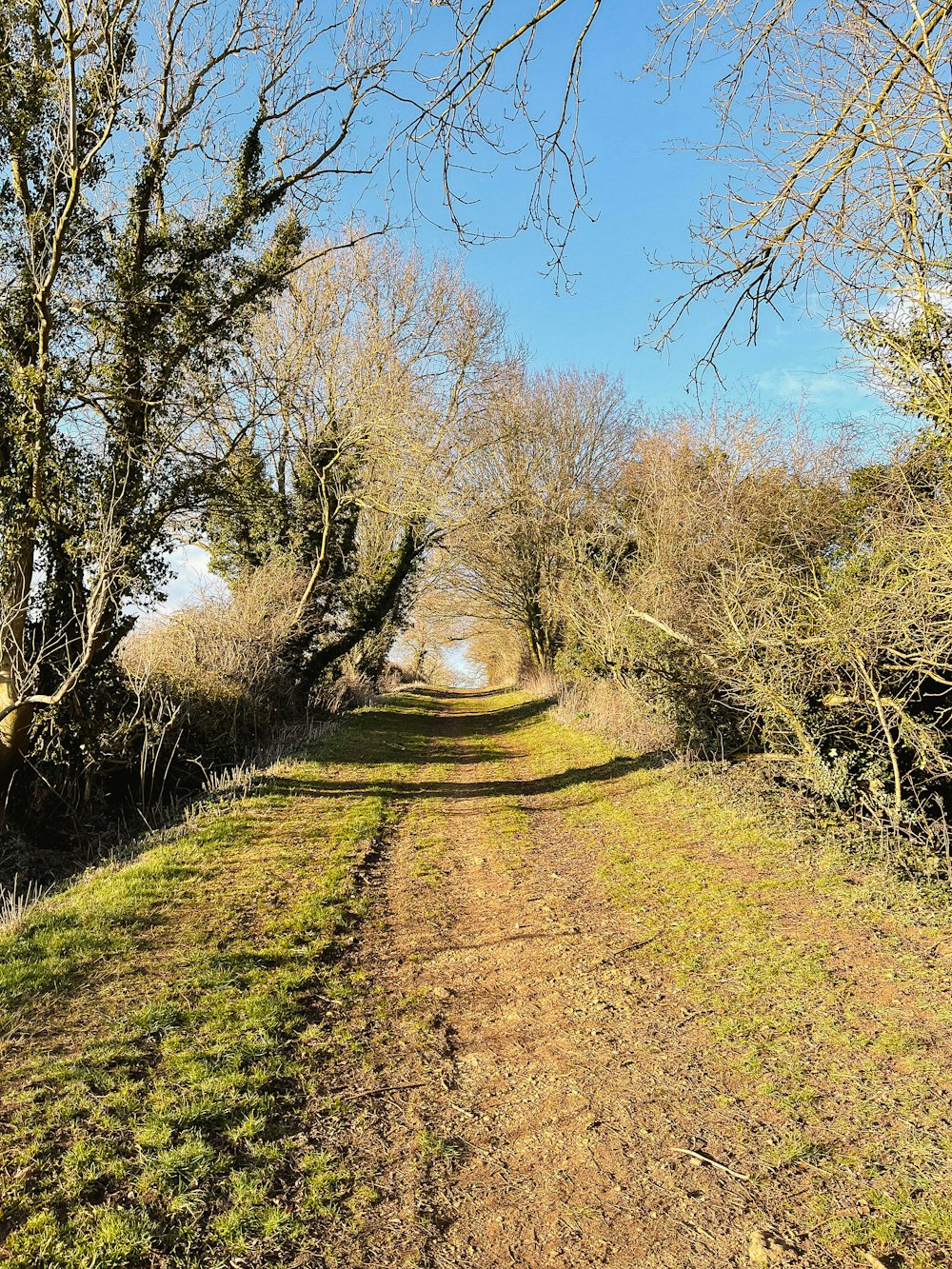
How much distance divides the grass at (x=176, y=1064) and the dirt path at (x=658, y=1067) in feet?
1.28

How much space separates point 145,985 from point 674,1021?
11.0 ft

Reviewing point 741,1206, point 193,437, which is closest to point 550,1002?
point 741,1206

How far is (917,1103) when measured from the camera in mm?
3582

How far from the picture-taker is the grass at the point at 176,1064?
2.80 metres

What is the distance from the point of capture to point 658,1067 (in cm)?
398

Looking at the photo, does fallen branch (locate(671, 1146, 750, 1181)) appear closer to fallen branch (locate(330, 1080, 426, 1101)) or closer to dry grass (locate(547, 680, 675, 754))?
fallen branch (locate(330, 1080, 426, 1101))

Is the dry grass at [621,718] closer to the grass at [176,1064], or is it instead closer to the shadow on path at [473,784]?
the shadow on path at [473,784]

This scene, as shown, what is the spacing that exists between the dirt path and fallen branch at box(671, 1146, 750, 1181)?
0.02 meters

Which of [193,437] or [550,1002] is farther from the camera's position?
[193,437]

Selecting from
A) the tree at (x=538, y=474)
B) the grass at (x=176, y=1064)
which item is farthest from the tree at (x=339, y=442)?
the grass at (x=176, y=1064)

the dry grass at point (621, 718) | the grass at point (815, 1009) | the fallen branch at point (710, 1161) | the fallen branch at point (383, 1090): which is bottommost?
the grass at point (815, 1009)

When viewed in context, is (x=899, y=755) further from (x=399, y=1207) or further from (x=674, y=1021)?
(x=399, y=1207)

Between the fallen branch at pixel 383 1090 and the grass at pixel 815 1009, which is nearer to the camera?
the grass at pixel 815 1009

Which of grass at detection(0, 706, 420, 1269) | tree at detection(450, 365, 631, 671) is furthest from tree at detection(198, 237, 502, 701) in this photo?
grass at detection(0, 706, 420, 1269)
